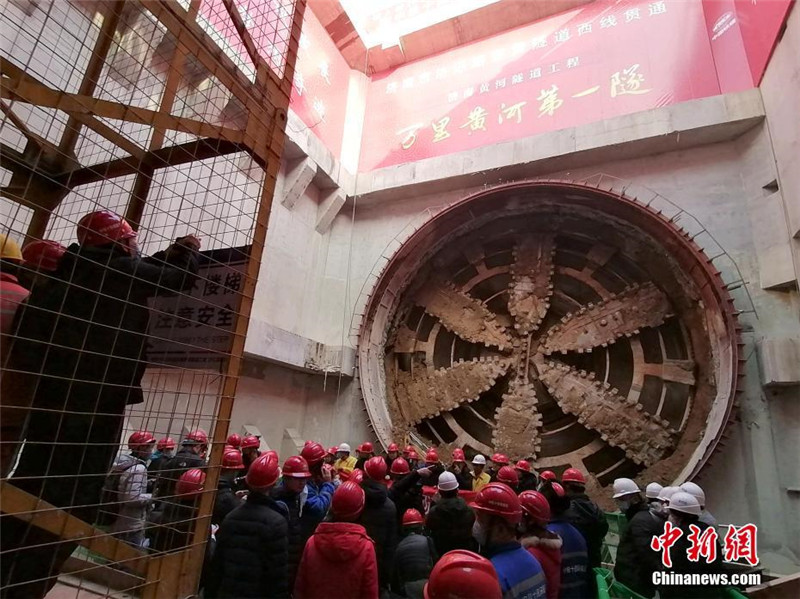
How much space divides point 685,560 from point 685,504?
1.15 feet

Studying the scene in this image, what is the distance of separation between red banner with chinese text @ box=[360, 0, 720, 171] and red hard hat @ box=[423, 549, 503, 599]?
7326mm

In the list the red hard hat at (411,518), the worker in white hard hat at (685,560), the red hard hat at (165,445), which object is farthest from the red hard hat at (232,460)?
the worker in white hard hat at (685,560)

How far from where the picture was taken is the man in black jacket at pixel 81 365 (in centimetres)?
175

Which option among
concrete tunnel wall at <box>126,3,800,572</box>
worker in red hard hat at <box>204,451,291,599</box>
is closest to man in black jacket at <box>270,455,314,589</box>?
worker in red hard hat at <box>204,451,291,599</box>

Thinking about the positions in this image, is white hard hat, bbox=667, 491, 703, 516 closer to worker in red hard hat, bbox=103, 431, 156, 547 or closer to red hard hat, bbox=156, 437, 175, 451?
worker in red hard hat, bbox=103, 431, 156, 547

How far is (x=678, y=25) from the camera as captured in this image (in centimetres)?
678

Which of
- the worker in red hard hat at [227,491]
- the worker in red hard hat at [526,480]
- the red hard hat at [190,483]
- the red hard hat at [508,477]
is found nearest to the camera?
the red hard hat at [190,483]

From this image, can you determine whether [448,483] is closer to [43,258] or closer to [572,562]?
[572,562]

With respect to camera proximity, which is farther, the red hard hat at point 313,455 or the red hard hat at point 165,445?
the red hard hat at point 313,455

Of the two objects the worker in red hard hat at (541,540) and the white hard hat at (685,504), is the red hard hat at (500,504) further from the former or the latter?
the white hard hat at (685,504)

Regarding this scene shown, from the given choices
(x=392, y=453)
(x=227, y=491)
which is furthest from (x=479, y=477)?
(x=227, y=491)

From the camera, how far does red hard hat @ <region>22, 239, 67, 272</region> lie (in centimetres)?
194


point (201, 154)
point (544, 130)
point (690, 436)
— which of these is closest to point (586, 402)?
point (690, 436)

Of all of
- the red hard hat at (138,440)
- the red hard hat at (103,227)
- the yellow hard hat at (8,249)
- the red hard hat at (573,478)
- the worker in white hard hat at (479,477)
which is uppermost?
the red hard hat at (103,227)
